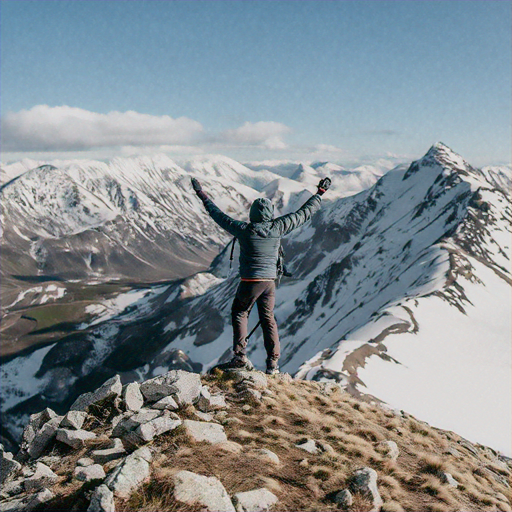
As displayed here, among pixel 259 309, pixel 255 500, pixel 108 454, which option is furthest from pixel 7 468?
pixel 259 309

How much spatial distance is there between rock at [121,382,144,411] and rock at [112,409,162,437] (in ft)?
3.91

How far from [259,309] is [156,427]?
615cm

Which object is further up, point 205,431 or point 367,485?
point 367,485

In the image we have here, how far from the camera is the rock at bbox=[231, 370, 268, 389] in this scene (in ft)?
52.9

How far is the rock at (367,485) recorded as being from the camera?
9.69 metres

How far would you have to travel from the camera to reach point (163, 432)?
37.2 ft

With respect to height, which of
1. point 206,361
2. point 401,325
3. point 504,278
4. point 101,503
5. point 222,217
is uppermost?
point 222,217

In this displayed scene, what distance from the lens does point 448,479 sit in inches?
466

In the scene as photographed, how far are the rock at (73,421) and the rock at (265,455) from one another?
5.39 metres

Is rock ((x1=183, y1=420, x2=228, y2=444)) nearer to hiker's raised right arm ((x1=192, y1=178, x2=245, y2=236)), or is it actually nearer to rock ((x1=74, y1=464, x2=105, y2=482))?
rock ((x1=74, y1=464, x2=105, y2=482))

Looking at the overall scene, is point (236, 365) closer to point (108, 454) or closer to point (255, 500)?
point (108, 454)

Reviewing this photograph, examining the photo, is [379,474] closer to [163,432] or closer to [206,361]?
[163,432]

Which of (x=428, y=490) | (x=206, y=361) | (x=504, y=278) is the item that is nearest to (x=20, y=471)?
(x=428, y=490)

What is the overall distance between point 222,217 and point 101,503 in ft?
32.1
